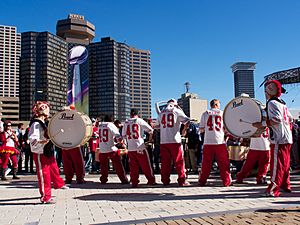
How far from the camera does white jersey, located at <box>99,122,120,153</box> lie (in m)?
10.1

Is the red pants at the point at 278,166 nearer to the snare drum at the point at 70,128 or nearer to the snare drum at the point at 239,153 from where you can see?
the snare drum at the point at 239,153

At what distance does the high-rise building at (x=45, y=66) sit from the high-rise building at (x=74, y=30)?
5.46 meters

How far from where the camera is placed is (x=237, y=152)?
10742mm

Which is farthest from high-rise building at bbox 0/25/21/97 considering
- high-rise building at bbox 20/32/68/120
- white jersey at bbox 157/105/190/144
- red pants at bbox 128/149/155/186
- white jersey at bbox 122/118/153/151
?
white jersey at bbox 157/105/190/144

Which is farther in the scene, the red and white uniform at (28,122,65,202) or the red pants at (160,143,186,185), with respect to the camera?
the red pants at (160,143,186,185)

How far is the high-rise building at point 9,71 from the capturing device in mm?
110062

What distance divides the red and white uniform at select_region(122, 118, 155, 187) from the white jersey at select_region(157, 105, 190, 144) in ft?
1.63

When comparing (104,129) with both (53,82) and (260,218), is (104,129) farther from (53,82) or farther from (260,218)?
(53,82)

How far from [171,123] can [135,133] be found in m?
0.97

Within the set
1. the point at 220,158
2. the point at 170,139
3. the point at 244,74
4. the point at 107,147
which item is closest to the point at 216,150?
the point at 220,158

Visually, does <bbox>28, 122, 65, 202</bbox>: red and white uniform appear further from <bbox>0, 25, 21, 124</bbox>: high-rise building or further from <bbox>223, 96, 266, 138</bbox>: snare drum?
<bbox>0, 25, 21, 124</bbox>: high-rise building

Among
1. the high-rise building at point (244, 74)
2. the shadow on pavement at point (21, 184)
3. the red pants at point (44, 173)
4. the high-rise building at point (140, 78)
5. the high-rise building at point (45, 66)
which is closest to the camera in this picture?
the red pants at point (44, 173)

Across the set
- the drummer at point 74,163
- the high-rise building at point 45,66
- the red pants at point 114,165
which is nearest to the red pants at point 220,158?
the red pants at point 114,165

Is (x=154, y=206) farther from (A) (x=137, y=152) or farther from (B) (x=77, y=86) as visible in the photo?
(B) (x=77, y=86)
